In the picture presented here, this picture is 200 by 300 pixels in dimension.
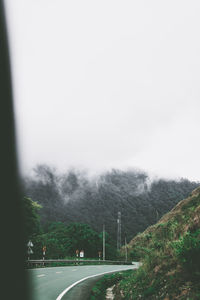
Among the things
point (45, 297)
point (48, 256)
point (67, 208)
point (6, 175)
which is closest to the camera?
point (45, 297)

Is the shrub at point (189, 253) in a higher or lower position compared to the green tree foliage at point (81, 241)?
higher

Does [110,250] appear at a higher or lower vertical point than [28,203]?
lower

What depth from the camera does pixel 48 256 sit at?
39.2 m

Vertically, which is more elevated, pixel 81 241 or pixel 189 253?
pixel 189 253

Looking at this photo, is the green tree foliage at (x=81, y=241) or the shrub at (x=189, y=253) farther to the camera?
the green tree foliage at (x=81, y=241)

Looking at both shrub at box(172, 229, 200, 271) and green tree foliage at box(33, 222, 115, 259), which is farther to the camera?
green tree foliage at box(33, 222, 115, 259)

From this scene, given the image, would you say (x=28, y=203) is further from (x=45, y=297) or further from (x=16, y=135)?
(x=45, y=297)

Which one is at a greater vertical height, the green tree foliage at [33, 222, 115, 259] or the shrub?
the shrub

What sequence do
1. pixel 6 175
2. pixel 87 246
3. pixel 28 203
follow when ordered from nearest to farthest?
pixel 6 175, pixel 28 203, pixel 87 246

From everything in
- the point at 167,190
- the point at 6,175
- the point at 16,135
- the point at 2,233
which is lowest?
the point at 2,233

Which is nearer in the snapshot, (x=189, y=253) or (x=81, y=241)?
(x=189, y=253)

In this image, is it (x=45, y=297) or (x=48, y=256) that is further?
(x=48, y=256)

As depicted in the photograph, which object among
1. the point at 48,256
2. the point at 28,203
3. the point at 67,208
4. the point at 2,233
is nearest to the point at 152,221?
the point at 67,208

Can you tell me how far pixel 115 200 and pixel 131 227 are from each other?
63.2 feet
